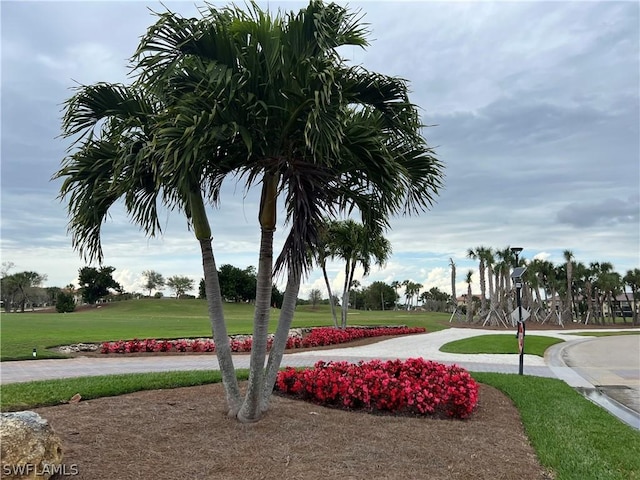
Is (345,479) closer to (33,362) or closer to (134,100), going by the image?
(134,100)

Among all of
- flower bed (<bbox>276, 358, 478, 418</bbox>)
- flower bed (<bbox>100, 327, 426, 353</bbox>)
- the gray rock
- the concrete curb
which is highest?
the gray rock

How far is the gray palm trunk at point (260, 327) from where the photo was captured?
589 cm

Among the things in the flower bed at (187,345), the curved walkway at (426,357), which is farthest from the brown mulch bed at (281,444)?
the flower bed at (187,345)

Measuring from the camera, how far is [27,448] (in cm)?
375

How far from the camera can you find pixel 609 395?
413 inches

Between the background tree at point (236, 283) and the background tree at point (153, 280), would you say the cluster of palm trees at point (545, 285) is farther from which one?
the background tree at point (153, 280)

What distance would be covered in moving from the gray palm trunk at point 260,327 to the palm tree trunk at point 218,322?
1.14 ft

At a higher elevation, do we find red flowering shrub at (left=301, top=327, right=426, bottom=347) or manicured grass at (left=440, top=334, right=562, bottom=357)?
red flowering shrub at (left=301, top=327, right=426, bottom=347)

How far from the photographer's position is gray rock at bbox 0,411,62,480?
3619mm

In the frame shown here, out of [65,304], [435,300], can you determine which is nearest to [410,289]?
[435,300]

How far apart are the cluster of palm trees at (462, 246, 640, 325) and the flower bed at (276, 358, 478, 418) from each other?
4319 cm

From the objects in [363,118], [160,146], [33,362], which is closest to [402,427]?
[363,118]

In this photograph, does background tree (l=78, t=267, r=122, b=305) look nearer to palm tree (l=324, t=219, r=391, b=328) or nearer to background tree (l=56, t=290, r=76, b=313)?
background tree (l=56, t=290, r=76, b=313)

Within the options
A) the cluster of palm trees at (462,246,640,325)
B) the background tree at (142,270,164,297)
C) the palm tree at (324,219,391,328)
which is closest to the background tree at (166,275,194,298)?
the background tree at (142,270,164,297)
